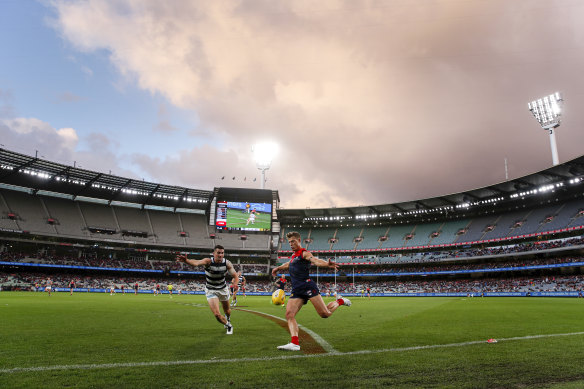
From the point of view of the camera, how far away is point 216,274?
9.66 m

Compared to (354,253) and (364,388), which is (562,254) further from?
(364,388)

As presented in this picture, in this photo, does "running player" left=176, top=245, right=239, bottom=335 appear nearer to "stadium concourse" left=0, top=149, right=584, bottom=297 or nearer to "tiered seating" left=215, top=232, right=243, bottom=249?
"stadium concourse" left=0, top=149, right=584, bottom=297

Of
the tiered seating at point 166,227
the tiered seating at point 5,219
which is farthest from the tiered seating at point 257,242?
the tiered seating at point 5,219

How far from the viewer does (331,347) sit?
289 inches

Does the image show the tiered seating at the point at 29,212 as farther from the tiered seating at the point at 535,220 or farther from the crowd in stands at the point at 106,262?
the tiered seating at the point at 535,220

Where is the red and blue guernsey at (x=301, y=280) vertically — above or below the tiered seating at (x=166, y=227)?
below

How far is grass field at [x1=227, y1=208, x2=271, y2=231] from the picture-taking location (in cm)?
7300

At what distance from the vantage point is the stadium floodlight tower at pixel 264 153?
7450cm

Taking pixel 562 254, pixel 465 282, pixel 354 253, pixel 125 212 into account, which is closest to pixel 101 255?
pixel 125 212

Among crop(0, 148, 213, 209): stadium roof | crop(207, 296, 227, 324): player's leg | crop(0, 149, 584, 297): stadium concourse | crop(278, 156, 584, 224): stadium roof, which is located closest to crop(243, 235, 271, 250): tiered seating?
crop(0, 149, 584, 297): stadium concourse

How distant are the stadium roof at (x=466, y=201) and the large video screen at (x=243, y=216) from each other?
33.4 feet

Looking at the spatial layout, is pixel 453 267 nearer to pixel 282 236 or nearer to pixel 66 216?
pixel 282 236

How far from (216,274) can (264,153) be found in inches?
2607

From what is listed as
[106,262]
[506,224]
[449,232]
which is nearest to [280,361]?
[106,262]
